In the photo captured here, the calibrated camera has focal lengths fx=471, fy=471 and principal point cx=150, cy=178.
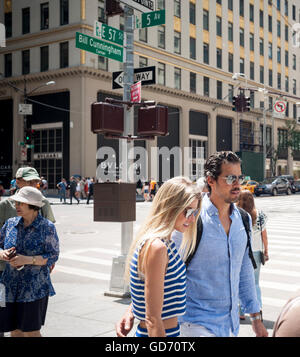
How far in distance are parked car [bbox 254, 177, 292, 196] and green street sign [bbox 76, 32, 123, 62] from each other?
114ft

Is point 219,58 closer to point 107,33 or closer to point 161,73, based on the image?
point 161,73

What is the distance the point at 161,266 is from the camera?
251 centimetres

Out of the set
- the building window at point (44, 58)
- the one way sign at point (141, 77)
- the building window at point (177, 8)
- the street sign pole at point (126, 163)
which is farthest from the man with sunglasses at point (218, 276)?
the building window at point (177, 8)

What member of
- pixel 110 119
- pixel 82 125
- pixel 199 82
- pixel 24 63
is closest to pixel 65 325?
pixel 110 119

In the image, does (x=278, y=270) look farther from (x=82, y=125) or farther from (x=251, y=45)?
(x=251, y=45)

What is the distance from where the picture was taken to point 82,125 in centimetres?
3694

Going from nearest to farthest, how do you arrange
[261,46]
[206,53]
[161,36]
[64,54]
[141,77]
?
[141,77], [64,54], [161,36], [206,53], [261,46]

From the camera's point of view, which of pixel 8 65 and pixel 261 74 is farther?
pixel 261 74

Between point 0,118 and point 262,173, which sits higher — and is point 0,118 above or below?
above

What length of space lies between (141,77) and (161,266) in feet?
18.8

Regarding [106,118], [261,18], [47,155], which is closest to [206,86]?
[261,18]

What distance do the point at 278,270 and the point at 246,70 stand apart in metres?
48.3

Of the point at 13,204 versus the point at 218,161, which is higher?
the point at 218,161

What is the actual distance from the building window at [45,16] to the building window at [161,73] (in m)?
10.4
